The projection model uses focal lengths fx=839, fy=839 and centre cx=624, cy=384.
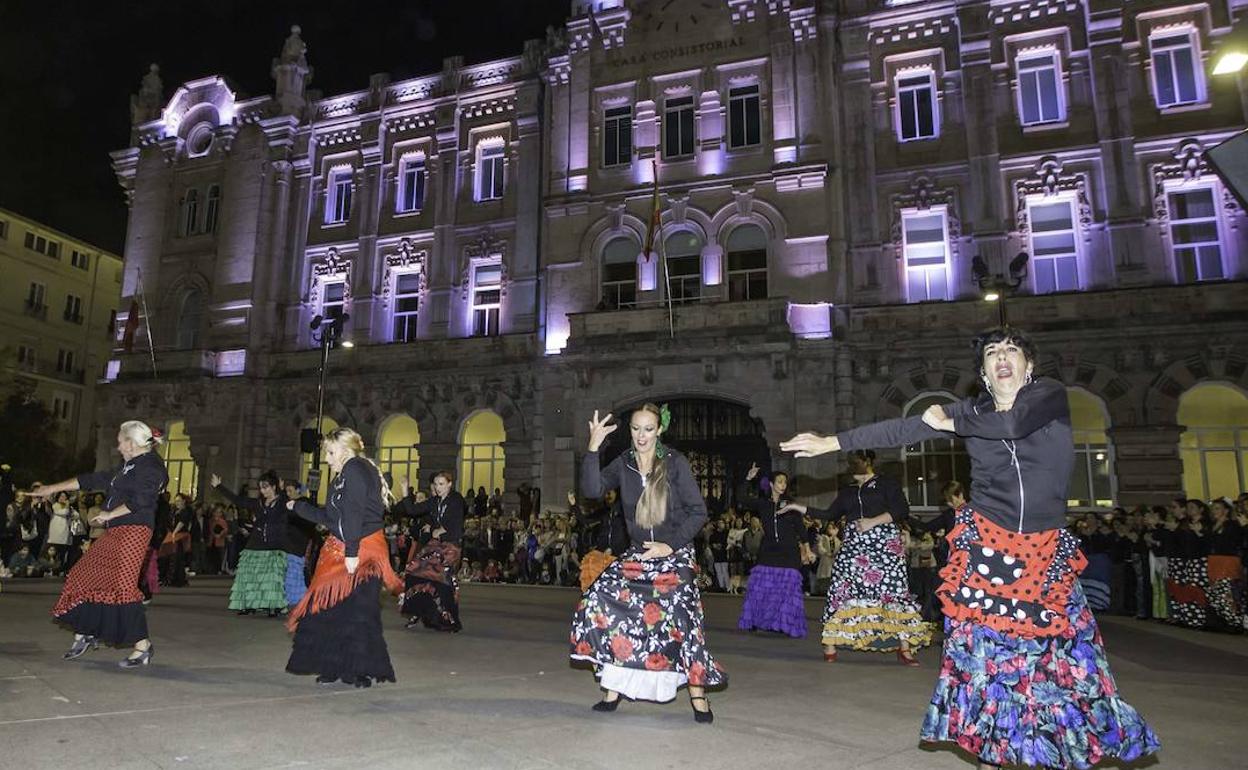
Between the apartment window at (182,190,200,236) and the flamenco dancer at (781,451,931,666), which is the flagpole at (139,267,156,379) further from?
the flamenco dancer at (781,451,931,666)

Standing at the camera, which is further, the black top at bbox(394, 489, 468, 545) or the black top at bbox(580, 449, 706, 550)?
the black top at bbox(394, 489, 468, 545)

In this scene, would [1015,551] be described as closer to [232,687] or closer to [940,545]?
[232,687]

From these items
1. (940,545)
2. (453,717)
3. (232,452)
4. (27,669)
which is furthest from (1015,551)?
(232,452)

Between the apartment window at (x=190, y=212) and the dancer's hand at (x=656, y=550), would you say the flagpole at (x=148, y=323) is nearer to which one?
the apartment window at (x=190, y=212)

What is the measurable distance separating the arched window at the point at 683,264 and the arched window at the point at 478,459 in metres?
6.62

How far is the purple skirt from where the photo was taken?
10.1 m

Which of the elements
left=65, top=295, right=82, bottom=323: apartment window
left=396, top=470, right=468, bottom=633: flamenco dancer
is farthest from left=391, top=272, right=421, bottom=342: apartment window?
left=65, top=295, right=82, bottom=323: apartment window

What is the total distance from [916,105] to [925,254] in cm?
429

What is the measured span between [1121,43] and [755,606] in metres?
19.0

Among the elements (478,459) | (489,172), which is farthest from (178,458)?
(489,172)

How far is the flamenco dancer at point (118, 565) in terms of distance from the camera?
7258mm

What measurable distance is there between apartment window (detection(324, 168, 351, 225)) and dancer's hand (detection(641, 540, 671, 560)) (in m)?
26.3

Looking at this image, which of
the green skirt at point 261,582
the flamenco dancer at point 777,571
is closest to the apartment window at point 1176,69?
the flamenco dancer at point 777,571

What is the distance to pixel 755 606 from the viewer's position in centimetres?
1039
